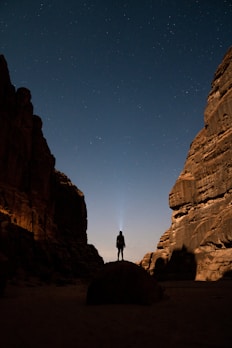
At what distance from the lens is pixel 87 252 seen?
55.8m

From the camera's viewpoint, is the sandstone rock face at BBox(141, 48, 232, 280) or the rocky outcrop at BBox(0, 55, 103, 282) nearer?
the sandstone rock face at BBox(141, 48, 232, 280)

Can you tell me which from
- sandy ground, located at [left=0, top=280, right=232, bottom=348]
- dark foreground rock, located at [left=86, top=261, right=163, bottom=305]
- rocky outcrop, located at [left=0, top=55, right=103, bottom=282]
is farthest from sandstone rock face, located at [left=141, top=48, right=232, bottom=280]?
sandy ground, located at [left=0, top=280, right=232, bottom=348]

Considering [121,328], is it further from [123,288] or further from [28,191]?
[28,191]

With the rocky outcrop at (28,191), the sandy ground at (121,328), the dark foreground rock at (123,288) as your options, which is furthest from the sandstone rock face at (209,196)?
the sandy ground at (121,328)

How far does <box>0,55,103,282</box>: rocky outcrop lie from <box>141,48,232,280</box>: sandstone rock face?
15.0 meters

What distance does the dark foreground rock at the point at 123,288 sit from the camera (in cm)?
862

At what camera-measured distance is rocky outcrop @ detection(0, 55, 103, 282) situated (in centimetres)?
3675

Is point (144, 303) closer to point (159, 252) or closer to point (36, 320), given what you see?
point (36, 320)

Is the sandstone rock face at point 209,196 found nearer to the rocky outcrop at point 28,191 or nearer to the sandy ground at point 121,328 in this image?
the rocky outcrop at point 28,191

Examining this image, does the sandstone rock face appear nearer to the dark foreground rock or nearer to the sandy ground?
the dark foreground rock

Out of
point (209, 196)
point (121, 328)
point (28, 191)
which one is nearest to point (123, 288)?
point (121, 328)

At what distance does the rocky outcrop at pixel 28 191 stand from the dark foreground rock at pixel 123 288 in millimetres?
26159

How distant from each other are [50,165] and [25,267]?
100 ft

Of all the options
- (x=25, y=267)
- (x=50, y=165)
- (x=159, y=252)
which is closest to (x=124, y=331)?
(x=25, y=267)
